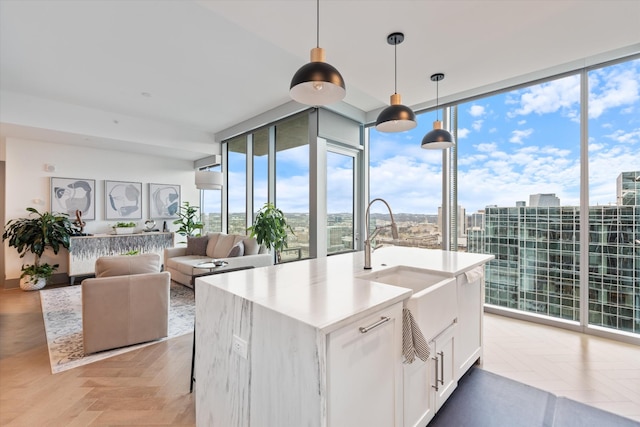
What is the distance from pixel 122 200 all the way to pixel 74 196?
821 mm

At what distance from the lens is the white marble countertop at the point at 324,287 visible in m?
1.16

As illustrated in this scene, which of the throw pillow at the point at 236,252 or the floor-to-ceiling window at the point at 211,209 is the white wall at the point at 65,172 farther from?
the throw pillow at the point at 236,252

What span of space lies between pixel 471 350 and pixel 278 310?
1.96 m

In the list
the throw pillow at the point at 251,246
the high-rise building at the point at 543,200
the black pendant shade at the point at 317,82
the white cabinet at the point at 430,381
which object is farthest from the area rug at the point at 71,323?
the high-rise building at the point at 543,200

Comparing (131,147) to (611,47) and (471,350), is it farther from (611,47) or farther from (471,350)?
(611,47)

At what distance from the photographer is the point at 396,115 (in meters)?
2.28

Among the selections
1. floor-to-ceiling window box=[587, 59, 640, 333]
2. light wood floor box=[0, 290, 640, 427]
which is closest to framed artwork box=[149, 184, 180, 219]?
light wood floor box=[0, 290, 640, 427]

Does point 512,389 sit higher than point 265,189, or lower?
lower

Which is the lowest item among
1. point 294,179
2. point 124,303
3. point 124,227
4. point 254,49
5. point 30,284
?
point 30,284

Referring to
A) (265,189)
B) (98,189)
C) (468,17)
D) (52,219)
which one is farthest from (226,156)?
(468,17)

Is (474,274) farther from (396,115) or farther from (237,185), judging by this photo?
(237,185)

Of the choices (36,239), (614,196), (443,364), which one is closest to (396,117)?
(443,364)

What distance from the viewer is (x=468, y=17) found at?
2143mm

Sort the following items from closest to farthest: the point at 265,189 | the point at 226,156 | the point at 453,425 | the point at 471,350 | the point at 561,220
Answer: the point at 453,425
the point at 471,350
the point at 561,220
the point at 265,189
the point at 226,156
